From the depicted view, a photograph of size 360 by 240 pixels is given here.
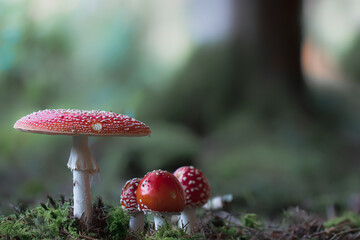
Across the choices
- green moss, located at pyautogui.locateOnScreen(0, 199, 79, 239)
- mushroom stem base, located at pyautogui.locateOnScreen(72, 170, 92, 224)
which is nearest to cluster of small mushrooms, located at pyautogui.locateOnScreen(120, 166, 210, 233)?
mushroom stem base, located at pyautogui.locateOnScreen(72, 170, 92, 224)

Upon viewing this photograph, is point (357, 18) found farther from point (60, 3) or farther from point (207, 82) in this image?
point (60, 3)

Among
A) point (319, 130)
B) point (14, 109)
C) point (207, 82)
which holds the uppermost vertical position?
point (207, 82)

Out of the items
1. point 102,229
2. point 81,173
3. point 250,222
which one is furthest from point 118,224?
point 250,222

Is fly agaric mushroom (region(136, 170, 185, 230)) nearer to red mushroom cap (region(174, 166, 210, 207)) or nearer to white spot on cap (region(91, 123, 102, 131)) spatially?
red mushroom cap (region(174, 166, 210, 207))

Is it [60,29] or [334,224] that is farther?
[60,29]

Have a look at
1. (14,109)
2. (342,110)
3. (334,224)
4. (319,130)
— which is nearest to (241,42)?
(319,130)

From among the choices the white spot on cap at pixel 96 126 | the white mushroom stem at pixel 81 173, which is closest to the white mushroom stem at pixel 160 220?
the white mushroom stem at pixel 81 173
